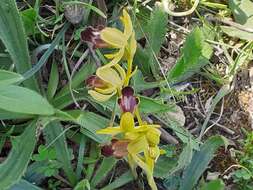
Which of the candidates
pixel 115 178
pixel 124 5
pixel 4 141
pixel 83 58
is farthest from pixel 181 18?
pixel 4 141

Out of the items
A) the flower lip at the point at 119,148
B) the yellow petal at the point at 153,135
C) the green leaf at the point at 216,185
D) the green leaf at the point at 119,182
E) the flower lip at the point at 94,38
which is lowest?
the green leaf at the point at 119,182

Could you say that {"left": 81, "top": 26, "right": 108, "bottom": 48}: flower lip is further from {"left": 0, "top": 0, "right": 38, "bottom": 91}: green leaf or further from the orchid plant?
{"left": 0, "top": 0, "right": 38, "bottom": 91}: green leaf

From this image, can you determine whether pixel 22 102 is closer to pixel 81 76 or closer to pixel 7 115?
pixel 7 115

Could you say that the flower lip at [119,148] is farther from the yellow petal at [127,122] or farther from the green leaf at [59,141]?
the green leaf at [59,141]

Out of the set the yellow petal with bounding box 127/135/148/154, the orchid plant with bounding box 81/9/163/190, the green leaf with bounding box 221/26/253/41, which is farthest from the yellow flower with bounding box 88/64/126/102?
the green leaf with bounding box 221/26/253/41

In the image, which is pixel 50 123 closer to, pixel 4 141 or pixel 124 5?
pixel 4 141

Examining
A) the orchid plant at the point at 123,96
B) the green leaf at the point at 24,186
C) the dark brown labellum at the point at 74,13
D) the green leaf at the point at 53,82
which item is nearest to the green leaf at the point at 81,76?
the green leaf at the point at 53,82

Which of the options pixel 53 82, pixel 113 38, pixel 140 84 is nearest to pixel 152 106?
pixel 140 84
